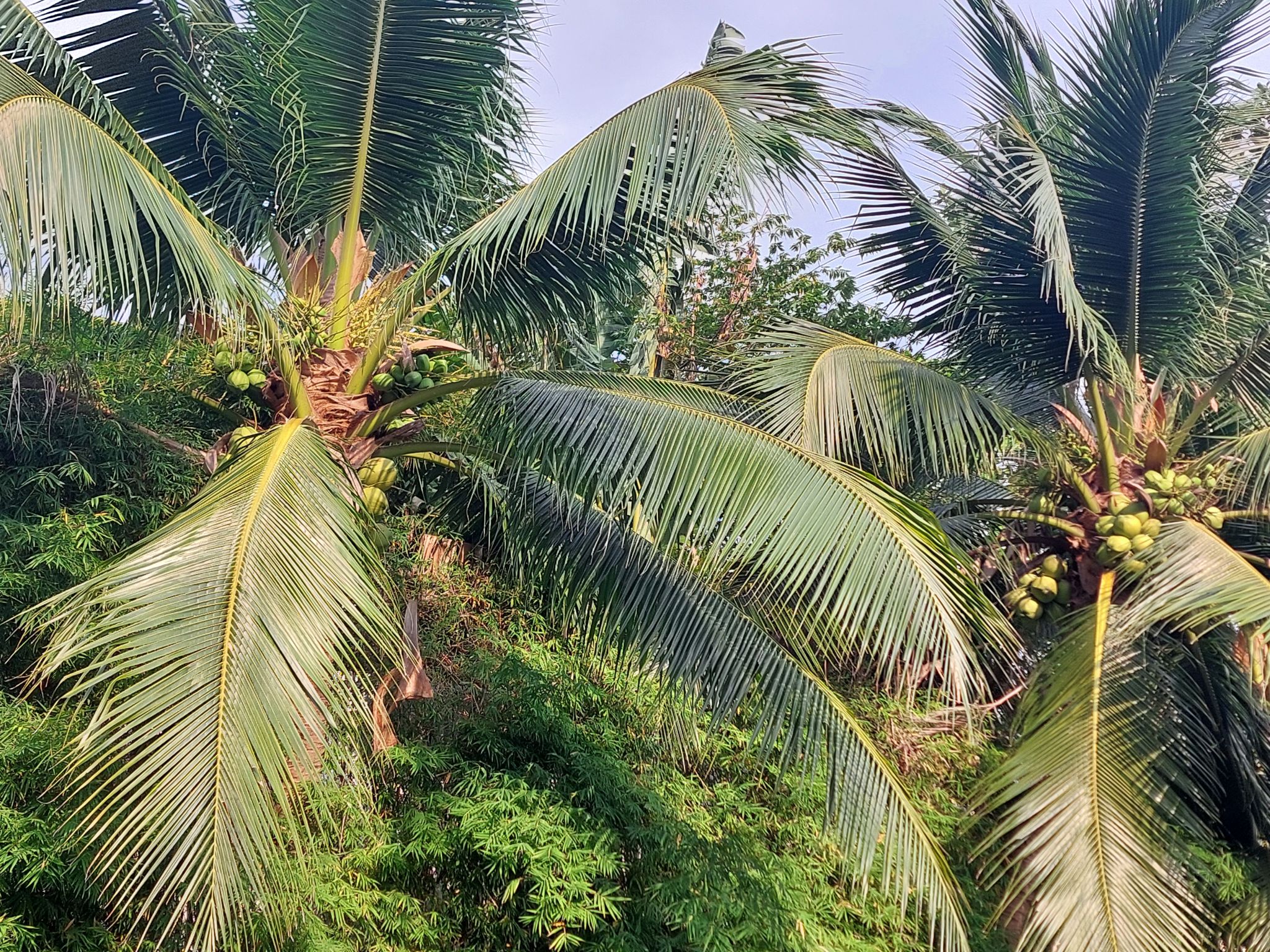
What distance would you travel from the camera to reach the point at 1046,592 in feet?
17.9

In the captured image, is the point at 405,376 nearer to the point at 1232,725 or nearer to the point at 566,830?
the point at 566,830

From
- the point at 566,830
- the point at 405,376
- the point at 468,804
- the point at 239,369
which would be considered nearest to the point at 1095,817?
the point at 566,830

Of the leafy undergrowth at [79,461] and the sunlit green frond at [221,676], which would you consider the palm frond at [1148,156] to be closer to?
the sunlit green frond at [221,676]

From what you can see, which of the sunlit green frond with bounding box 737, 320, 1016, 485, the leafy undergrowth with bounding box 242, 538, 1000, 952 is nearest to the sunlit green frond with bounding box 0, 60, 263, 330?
the leafy undergrowth with bounding box 242, 538, 1000, 952

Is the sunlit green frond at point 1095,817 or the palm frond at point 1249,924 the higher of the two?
the sunlit green frond at point 1095,817

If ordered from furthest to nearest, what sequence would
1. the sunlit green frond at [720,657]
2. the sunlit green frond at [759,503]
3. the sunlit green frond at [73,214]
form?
the sunlit green frond at [720,657]
the sunlit green frond at [759,503]
the sunlit green frond at [73,214]

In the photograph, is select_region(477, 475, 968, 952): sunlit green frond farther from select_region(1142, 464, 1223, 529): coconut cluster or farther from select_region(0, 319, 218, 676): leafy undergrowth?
select_region(1142, 464, 1223, 529): coconut cluster

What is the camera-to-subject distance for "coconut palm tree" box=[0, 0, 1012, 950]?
2.94 metres

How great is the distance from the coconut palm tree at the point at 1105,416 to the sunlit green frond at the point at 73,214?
7.43ft

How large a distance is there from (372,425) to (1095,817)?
11.0 feet

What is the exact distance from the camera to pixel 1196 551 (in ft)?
14.3

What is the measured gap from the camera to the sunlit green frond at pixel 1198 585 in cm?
374

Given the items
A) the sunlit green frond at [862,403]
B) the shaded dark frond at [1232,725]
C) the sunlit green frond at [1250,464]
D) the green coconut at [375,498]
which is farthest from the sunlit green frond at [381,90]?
the shaded dark frond at [1232,725]

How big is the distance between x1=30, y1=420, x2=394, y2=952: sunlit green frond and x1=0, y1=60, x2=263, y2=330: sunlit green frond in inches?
30.3
